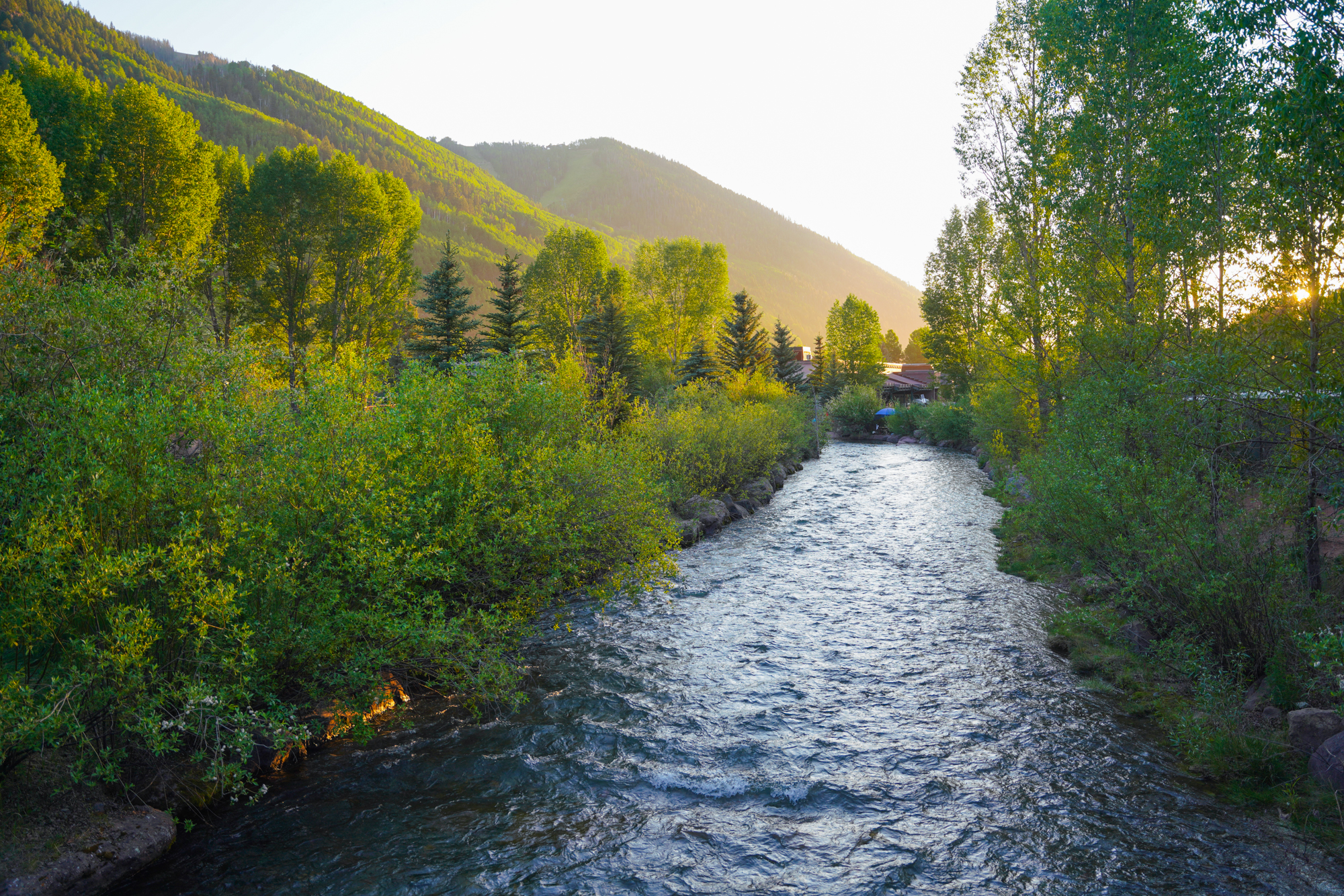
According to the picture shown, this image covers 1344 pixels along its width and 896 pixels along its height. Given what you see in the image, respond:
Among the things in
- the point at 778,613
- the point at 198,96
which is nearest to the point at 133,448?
the point at 778,613

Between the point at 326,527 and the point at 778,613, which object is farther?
the point at 778,613

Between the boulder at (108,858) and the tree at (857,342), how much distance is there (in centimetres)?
6871

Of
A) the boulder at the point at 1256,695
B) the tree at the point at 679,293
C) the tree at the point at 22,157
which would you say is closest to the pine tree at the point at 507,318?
the tree at the point at 22,157

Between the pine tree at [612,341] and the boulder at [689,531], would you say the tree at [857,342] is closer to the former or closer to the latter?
the pine tree at [612,341]

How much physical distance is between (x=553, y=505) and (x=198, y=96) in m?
153

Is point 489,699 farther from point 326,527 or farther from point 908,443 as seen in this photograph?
point 908,443

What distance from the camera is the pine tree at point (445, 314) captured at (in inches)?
1296

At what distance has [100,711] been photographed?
612cm

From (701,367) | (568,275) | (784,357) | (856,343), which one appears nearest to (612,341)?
(701,367)

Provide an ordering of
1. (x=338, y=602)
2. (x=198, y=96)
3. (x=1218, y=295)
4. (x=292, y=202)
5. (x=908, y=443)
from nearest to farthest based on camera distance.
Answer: (x=338, y=602)
(x=1218, y=295)
(x=292, y=202)
(x=908, y=443)
(x=198, y=96)

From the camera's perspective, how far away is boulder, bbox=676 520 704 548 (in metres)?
20.1

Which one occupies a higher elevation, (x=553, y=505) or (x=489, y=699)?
(x=553, y=505)

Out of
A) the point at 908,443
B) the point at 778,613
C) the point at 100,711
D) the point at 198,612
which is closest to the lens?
the point at 100,711

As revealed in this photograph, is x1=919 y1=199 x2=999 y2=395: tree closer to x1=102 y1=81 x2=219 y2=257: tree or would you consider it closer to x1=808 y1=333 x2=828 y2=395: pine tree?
x1=808 y1=333 x2=828 y2=395: pine tree
